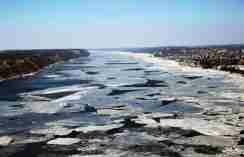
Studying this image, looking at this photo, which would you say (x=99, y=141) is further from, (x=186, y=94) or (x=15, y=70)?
(x=15, y=70)

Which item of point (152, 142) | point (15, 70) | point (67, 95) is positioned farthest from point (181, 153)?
point (15, 70)

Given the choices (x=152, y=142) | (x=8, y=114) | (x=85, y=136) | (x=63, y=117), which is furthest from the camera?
(x=8, y=114)

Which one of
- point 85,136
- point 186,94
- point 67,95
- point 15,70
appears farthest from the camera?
point 15,70

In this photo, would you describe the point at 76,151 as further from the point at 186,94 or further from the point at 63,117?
the point at 186,94

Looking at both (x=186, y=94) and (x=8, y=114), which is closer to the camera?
(x=8, y=114)

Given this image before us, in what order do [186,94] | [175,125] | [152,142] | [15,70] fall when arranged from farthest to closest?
[15,70] < [186,94] < [175,125] < [152,142]

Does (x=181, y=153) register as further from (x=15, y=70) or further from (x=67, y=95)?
(x=15, y=70)

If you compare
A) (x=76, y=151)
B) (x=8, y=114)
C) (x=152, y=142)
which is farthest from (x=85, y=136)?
(x=8, y=114)

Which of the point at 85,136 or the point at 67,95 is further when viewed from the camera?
the point at 67,95

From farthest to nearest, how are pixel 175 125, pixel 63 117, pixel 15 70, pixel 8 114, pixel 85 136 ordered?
pixel 15 70 < pixel 8 114 < pixel 63 117 < pixel 175 125 < pixel 85 136
